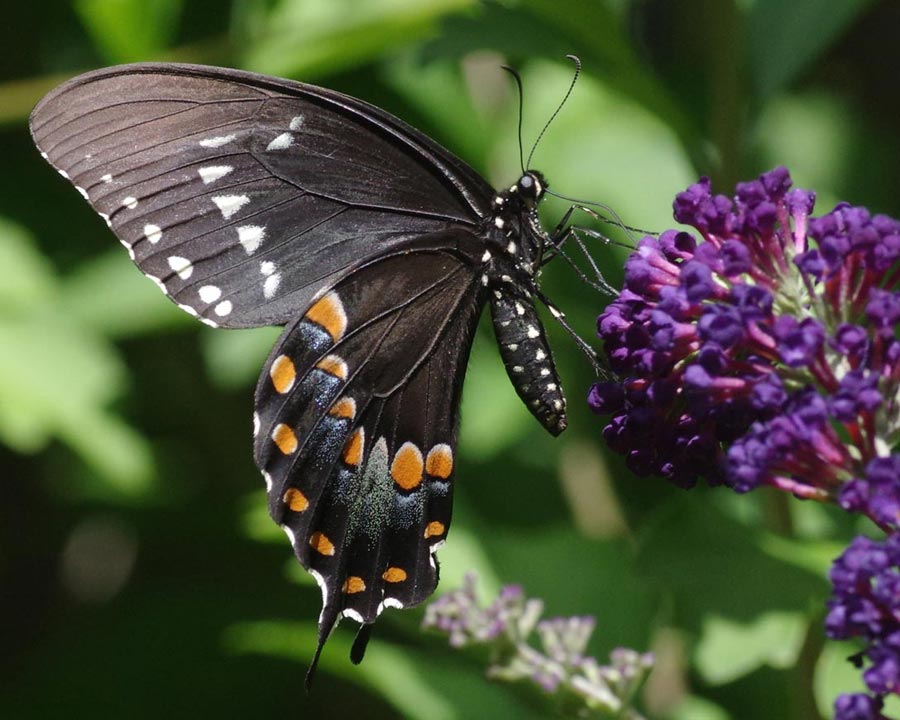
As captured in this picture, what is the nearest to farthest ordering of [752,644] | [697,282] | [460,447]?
[697,282], [752,644], [460,447]

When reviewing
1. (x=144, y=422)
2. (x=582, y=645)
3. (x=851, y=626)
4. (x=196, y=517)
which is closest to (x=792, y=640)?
(x=582, y=645)

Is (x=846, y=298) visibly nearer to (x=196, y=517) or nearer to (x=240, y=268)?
(x=240, y=268)

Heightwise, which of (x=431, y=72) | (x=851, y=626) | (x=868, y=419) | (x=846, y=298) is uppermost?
(x=431, y=72)

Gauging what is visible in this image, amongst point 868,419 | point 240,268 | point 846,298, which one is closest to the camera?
point 868,419

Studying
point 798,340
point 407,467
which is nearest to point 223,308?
point 407,467

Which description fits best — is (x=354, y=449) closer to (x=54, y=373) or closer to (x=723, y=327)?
(x=723, y=327)

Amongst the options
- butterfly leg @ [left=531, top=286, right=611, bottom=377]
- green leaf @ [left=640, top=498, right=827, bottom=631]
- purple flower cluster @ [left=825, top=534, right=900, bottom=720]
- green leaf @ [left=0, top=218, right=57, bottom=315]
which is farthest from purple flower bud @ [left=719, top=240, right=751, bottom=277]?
green leaf @ [left=0, top=218, right=57, bottom=315]
